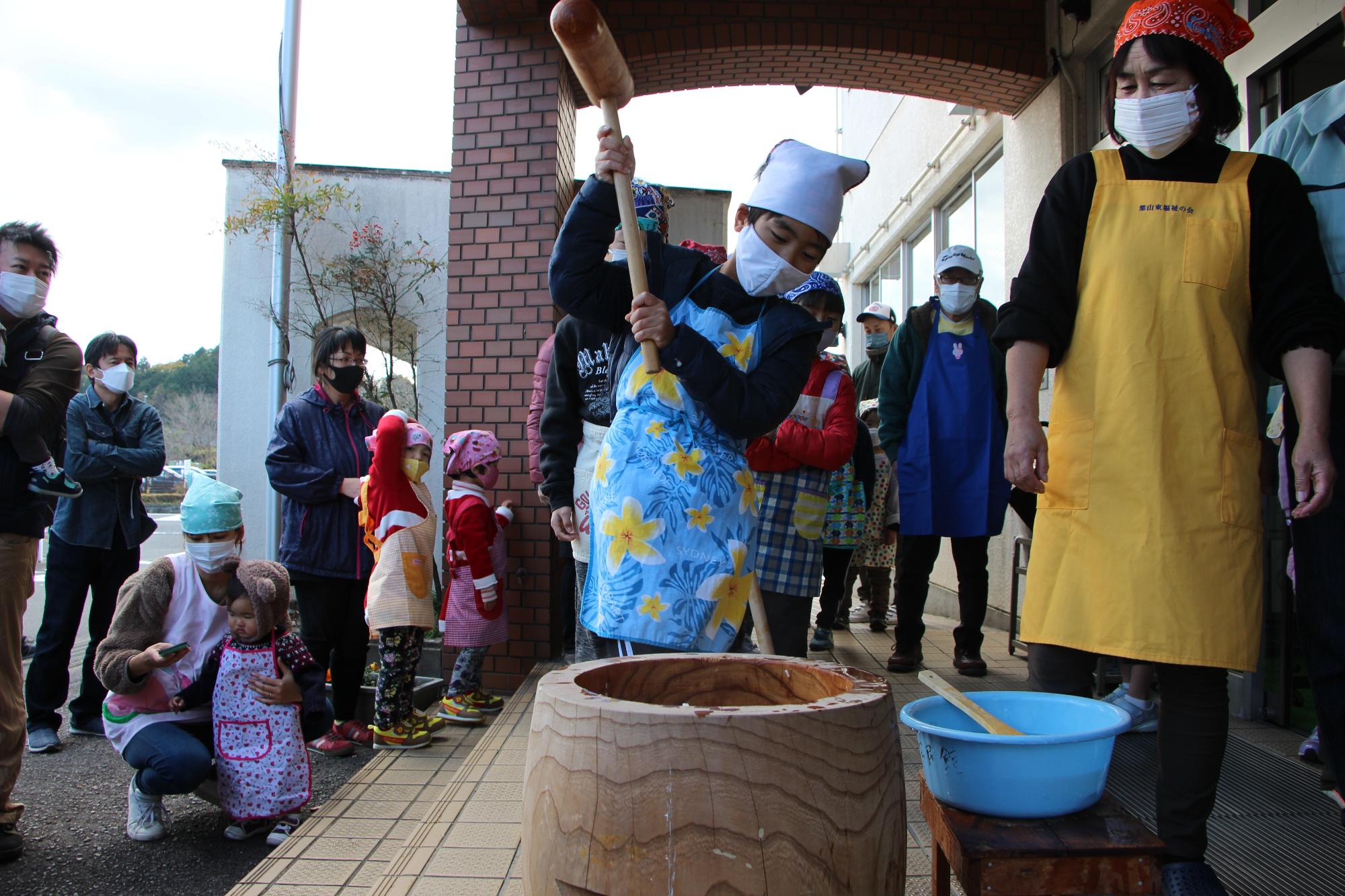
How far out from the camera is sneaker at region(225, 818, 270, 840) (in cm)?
334

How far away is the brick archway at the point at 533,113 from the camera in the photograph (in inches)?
203

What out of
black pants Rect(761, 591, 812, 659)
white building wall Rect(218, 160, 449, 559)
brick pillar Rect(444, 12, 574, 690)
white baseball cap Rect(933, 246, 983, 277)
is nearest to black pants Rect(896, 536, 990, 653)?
black pants Rect(761, 591, 812, 659)

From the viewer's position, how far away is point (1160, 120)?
2.07 meters

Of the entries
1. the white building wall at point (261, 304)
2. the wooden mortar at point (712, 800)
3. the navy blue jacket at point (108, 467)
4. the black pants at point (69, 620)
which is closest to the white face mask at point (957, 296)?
the wooden mortar at point (712, 800)

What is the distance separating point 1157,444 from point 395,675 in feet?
11.1

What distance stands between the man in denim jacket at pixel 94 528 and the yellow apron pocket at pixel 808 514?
3.35m

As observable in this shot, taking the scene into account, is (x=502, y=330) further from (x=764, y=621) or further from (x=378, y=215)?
(x=378, y=215)

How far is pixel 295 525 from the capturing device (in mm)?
4438

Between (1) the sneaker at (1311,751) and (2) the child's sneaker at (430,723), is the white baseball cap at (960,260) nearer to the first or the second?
(1) the sneaker at (1311,751)

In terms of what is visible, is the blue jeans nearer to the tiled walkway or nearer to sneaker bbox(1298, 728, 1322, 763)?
the tiled walkway

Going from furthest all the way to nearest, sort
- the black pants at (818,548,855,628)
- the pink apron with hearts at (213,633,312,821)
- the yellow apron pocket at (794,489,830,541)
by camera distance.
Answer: the black pants at (818,548,855,628)
the yellow apron pocket at (794,489,830,541)
the pink apron with hearts at (213,633,312,821)

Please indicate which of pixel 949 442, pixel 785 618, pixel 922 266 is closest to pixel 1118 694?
pixel 785 618

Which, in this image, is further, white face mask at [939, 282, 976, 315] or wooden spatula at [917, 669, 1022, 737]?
white face mask at [939, 282, 976, 315]

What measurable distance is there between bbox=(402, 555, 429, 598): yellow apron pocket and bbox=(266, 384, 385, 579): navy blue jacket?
0.39 meters
